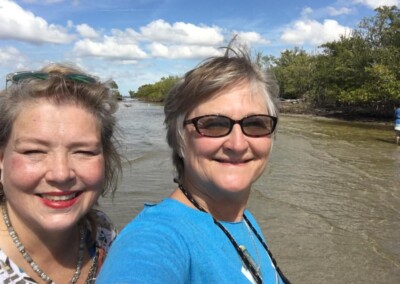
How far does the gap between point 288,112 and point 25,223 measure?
56752 mm

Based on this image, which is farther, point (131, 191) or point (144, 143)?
point (144, 143)

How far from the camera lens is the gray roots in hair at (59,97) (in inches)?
76.2

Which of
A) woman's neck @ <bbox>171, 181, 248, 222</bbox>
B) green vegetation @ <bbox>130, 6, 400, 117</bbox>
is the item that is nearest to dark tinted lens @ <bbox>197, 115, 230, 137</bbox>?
woman's neck @ <bbox>171, 181, 248, 222</bbox>

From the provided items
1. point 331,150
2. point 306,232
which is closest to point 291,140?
point 331,150

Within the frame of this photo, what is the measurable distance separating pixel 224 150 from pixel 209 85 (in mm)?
321

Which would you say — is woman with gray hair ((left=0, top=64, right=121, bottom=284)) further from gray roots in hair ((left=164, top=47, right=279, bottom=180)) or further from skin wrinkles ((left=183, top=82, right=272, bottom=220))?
skin wrinkles ((left=183, top=82, right=272, bottom=220))

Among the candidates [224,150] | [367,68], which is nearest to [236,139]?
[224,150]

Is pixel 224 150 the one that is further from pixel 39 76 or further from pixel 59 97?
pixel 39 76

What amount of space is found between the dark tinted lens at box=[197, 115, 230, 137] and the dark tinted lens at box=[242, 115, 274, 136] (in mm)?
96

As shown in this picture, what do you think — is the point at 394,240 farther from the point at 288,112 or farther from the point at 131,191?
the point at 288,112

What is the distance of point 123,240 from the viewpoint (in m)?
1.63

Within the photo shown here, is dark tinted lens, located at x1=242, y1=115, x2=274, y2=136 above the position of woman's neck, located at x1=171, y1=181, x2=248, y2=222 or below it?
above

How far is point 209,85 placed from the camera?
1.91 metres

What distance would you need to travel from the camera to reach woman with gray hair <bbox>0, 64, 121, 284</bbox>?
1.87 meters
